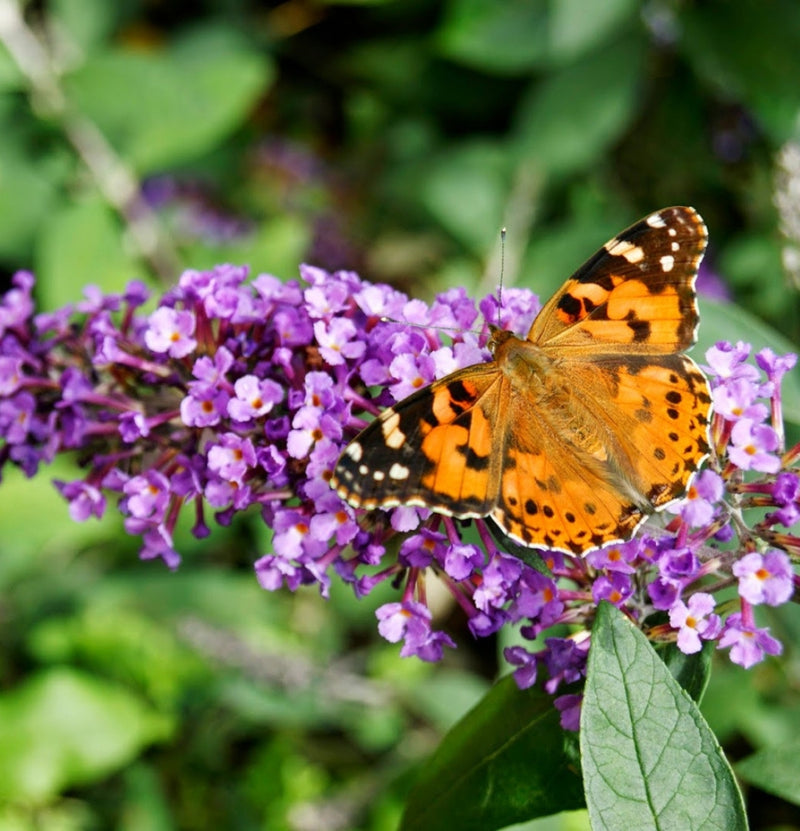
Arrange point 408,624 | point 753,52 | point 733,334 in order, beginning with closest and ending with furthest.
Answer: point 408,624
point 733,334
point 753,52

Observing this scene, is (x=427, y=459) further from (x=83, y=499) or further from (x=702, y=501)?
(x=83, y=499)

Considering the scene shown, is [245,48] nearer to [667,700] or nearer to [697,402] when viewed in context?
[697,402]

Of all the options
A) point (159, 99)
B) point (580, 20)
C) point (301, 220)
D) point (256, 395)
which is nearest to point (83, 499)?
point (256, 395)

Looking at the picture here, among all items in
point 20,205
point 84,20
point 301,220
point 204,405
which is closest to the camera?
point 204,405

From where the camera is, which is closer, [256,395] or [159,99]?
[256,395]

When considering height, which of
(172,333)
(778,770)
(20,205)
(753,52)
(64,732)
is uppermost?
(172,333)

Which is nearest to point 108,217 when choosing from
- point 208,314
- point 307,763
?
point 208,314
